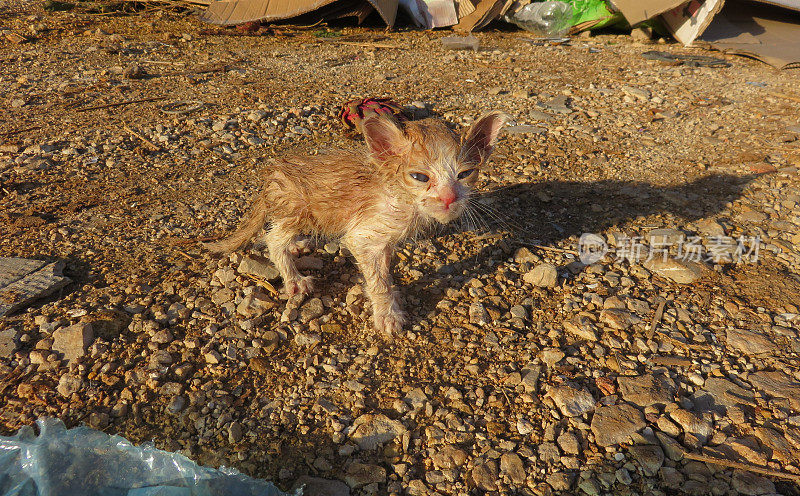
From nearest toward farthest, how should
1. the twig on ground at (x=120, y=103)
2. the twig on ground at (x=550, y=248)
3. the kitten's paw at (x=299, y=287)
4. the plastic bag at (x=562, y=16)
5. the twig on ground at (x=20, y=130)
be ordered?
the kitten's paw at (x=299, y=287)
the twig on ground at (x=550, y=248)
the twig on ground at (x=20, y=130)
the twig on ground at (x=120, y=103)
the plastic bag at (x=562, y=16)

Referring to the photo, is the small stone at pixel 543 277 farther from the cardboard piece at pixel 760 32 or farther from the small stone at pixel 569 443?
the cardboard piece at pixel 760 32

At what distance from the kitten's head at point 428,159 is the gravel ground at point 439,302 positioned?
95cm

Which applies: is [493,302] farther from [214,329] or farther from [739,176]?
[739,176]

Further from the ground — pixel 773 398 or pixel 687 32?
pixel 687 32

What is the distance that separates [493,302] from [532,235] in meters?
0.97

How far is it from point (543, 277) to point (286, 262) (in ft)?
6.31

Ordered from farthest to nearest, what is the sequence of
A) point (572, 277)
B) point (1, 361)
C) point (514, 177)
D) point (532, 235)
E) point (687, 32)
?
point (687, 32) < point (514, 177) < point (532, 235) < point (572, 277) < point (1, 361)

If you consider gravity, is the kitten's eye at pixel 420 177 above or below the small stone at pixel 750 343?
above

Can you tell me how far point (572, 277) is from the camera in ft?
14.2

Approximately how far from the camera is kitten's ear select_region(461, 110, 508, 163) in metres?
3.49

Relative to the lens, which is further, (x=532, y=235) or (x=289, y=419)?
(x=532, y=235)

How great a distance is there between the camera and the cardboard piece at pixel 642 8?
797 cm

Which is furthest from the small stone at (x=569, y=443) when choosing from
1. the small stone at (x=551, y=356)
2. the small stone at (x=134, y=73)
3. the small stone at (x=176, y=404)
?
the small stone at (x=134, y=73)

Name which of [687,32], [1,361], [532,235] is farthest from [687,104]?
[1,361]
